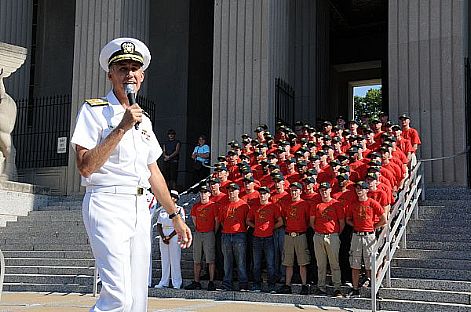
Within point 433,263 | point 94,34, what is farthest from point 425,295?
point 94,34

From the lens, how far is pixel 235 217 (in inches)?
426

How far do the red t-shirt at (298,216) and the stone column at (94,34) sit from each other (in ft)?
30.2

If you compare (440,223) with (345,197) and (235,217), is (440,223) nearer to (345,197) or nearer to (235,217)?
(345,197)

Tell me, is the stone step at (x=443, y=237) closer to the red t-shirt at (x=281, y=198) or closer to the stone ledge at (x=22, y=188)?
the red t-shirt at (x=281, y=198)

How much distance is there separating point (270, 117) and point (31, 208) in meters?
6.01

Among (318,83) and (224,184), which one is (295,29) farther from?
(224,184)

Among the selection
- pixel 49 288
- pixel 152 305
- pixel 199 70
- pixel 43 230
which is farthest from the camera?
pixel 199 70

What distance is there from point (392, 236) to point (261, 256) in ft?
6.94

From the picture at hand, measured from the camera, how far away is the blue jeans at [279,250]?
10594 millimetres

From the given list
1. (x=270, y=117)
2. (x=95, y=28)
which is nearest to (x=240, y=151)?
(x=270, y=117)

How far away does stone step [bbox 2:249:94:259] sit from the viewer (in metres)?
12.9

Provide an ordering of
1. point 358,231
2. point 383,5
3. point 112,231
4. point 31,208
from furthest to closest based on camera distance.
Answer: point 383,5
point 31,208
point 358,231
point 112,231

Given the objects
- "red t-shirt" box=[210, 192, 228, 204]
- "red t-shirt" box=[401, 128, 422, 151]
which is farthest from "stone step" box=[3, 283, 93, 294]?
"red t-shirt" box=[401, 128, 422, 151]

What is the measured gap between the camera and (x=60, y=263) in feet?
41.7
